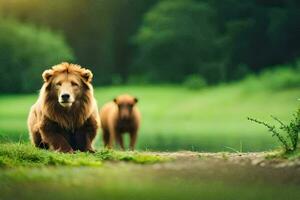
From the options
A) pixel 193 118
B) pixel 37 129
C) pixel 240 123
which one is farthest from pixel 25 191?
pixel 193 118

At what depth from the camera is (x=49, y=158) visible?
7.04 m

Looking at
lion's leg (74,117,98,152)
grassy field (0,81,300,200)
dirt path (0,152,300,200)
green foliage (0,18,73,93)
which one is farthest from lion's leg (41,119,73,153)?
green foliage (0,18,73,93)

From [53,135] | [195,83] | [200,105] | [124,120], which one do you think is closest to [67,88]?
[53,135]

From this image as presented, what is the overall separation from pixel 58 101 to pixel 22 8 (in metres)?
39.8

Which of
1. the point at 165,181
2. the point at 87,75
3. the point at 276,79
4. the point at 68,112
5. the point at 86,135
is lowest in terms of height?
the point at 165,181

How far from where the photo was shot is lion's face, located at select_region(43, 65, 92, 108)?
7941 millimetres

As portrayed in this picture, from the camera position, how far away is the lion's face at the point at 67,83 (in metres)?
7.94

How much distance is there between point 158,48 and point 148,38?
875 millimetres

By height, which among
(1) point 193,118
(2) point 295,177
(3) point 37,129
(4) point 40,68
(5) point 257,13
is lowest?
(2) point 295,177

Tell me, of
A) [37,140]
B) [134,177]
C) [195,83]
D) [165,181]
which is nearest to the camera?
[165,181]

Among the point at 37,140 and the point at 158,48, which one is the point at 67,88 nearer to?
the point at 37,140

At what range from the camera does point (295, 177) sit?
6.37m

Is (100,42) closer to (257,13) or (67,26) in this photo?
(67,26)

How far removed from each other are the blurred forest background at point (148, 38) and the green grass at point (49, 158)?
3003 cm
